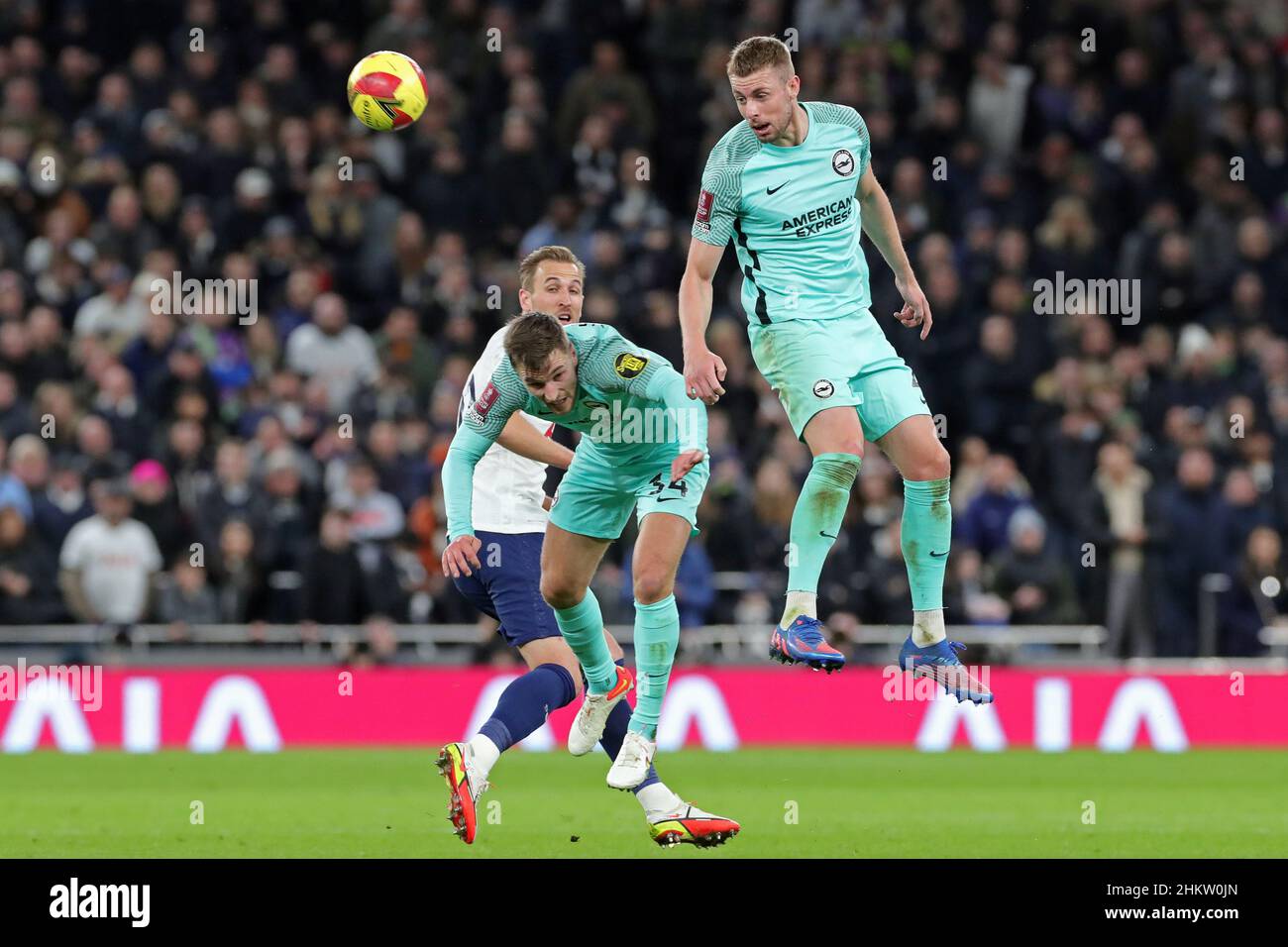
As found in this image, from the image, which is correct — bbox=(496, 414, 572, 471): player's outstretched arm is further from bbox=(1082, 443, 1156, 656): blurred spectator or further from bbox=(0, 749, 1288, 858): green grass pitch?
bbox=(1082, 443, 1156, 656): blurred spectator

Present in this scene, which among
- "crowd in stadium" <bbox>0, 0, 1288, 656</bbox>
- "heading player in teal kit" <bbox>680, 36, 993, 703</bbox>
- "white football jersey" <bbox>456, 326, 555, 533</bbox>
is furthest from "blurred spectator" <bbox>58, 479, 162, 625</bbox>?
"heading player in teal kit" <bbox>680, 36, 993, 703</bbox>

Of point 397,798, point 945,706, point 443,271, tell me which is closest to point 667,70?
point 443,271

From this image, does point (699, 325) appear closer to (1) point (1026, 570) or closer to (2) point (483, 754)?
(2) point (483, 754)

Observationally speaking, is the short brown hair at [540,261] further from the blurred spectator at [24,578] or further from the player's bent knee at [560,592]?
the blurred spectator at [24,578]

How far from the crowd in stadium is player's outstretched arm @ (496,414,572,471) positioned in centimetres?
748

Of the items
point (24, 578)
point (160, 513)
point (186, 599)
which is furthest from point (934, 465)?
point (24, 578)

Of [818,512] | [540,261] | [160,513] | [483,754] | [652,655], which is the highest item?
[540,261]

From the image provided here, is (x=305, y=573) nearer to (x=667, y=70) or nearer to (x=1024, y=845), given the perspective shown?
(x=667, y=70)

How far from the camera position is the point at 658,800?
11.1m

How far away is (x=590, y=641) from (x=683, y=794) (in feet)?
12.6

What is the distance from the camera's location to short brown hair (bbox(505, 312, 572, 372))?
419 inches

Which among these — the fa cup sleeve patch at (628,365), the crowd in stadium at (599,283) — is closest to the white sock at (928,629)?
the fa cup sleeve patch at (628,365)

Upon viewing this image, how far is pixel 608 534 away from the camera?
11.2 metres

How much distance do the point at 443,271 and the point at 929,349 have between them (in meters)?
4.39
